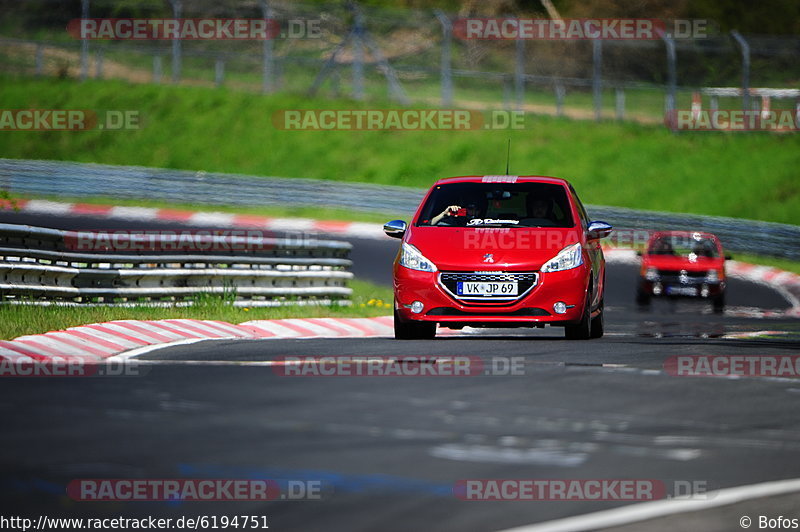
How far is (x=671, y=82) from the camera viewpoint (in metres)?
37.8

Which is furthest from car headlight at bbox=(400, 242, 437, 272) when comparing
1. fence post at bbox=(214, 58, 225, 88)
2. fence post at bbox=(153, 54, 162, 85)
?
fence post at bbox=(153, 54, 162, 85)

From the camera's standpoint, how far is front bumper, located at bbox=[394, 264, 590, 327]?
13367mm

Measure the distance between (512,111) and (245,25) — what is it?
994cm

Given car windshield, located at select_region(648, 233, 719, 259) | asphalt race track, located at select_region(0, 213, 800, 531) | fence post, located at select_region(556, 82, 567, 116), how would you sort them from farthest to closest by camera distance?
1. fence post, located at select_region(556, 82, 567, 116)
2. car windshield, located at select_region(648, 233, 719, 259)
3. asphalt race track, located at select_region(0, 213, 800, 531)

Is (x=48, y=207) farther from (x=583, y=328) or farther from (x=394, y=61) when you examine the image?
(x=583, y=328)

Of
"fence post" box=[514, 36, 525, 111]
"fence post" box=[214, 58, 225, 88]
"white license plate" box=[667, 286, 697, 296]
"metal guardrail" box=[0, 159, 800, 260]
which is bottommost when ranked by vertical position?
"white license plate" box=[667, 286, 697, 296]

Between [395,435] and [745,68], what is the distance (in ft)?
98.8

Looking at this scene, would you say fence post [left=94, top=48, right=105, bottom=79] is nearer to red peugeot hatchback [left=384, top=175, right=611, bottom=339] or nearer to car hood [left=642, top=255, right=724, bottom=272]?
car hood [left=642, top=255, right=724, bottom=272]

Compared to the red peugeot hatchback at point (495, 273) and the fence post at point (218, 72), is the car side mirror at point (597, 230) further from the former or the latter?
the fence post at point (218, 72)

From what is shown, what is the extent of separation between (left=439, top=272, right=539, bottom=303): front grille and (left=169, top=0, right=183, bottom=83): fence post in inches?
1025

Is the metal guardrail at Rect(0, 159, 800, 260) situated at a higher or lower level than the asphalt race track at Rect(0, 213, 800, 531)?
higher

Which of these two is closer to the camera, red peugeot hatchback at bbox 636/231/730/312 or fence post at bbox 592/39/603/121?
red peugeot hatchback at bbox 636/231/730/312

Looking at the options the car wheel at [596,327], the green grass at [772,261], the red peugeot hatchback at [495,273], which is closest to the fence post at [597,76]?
the green grass at [772,261]

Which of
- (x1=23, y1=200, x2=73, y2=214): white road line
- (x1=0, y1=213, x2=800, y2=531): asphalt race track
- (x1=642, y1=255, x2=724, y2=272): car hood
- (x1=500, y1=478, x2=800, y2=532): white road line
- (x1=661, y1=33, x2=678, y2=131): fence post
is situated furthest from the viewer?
(x1=661, y1=33, x2=678, y2=131): fence post
